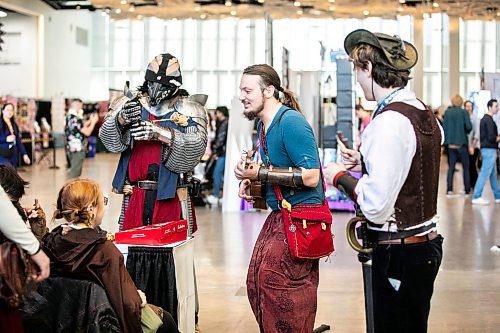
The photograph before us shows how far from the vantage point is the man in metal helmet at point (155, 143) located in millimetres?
4566

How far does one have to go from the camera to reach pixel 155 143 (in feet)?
15.2

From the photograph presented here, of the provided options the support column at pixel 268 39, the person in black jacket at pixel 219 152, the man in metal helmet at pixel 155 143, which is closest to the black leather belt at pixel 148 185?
the man in metal helmet at pixel 155 143

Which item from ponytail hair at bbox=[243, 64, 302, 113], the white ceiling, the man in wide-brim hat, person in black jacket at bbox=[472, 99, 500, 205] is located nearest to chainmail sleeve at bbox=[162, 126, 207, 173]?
ponytail hair at bbox=[243, 64, 302, 113]

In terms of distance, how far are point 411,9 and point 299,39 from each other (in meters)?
14.6

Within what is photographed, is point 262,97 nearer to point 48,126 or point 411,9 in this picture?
point 411,9

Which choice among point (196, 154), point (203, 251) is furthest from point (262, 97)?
point (203, 251)

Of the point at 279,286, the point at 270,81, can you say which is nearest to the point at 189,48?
the point at 270,81

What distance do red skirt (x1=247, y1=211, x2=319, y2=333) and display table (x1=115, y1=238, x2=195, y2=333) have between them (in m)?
0.61

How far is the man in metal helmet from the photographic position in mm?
4566

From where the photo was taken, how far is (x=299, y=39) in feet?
119

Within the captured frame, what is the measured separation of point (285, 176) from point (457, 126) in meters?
10.9

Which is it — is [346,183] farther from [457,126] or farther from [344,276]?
[457,126]

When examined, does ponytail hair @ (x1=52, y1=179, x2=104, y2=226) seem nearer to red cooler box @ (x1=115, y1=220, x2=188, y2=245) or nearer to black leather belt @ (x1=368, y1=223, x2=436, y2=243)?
red cooler box @ (x1=115, y1=220, x2=188, y2=245)

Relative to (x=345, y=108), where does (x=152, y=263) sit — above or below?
below
